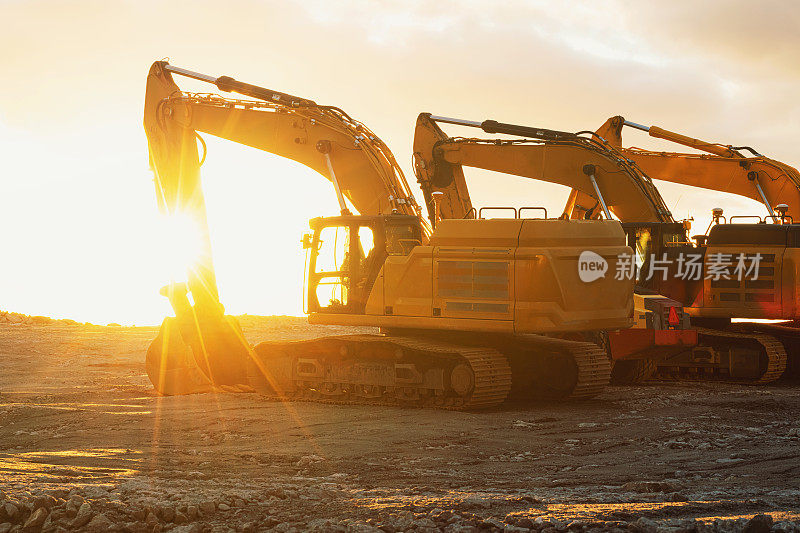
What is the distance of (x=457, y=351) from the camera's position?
11.9 metres

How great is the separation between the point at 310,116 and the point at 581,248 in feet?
15.1

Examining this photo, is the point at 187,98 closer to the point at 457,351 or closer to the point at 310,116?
the point at 310,116

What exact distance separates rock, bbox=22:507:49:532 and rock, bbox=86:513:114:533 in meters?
0.36

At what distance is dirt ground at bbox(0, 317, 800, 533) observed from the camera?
21.2 ft

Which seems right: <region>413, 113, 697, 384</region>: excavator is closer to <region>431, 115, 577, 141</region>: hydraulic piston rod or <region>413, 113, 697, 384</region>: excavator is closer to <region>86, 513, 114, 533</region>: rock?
<region>431, 115, 577, 141</region>: hydraulic piston rod

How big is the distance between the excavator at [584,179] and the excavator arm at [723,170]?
3.01 m

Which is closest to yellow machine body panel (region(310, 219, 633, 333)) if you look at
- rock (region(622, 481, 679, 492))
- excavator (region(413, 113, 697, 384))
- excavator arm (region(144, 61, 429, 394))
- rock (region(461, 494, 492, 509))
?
excavator arm (region(144, 61, 429, 394))

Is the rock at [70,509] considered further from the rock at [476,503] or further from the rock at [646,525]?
the rock at [646,525]

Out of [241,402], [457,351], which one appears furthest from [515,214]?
[241,402]

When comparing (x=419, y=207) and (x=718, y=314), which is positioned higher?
(x=419, y=207)

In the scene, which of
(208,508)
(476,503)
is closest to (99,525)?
(208,508)

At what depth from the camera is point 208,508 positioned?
22.0 feet

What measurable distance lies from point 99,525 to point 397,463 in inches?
130

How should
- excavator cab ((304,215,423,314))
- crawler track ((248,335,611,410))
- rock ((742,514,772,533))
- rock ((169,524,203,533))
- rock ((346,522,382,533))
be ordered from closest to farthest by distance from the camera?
rock ((742,514,772,533)), rock ((346,522,382,533)), rock ((169,524,203,533)), crawler track ((248,335,611,410)), excavator cab ((304,215,423,314))
